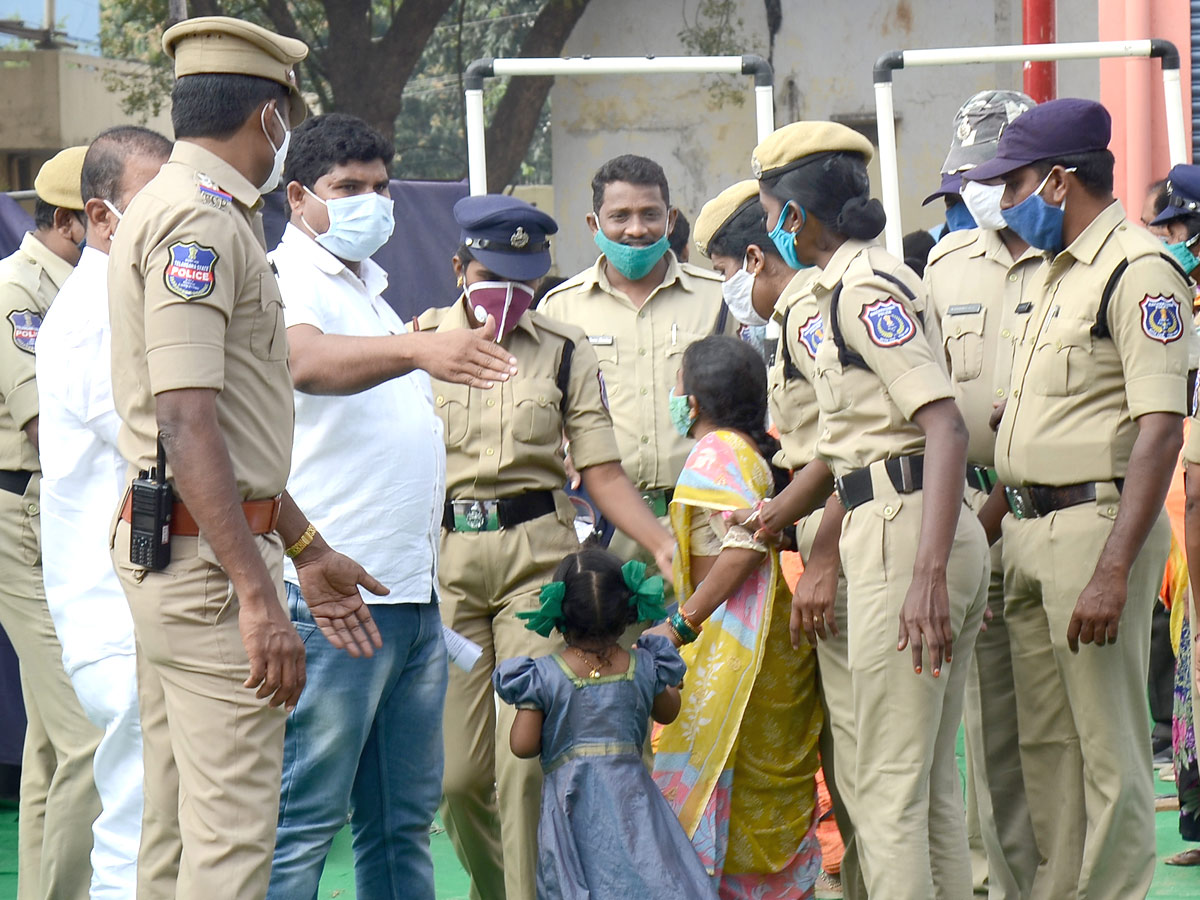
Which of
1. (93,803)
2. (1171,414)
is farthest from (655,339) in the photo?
(93,803)

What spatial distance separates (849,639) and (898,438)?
0.50 meters

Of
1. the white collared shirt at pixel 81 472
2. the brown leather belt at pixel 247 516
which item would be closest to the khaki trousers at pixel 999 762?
the brown leather belt at pixel 247 516

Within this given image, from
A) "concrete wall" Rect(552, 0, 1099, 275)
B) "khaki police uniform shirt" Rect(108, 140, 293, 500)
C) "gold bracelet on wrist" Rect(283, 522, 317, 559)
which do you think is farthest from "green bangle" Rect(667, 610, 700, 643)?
"concrete wall" Rect(552, 0, 1099, 275)

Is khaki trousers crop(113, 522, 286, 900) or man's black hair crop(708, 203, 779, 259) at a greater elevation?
man's black hair crop(708, 203, 779, 259)

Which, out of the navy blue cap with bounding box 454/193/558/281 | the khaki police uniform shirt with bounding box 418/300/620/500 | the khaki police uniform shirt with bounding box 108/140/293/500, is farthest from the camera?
the khaki police uniform shirt with bounding box 418/300/620/500

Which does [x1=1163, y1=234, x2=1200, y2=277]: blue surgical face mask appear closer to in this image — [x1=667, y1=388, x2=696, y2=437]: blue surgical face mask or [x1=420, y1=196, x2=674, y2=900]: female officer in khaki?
[x1=667, y1=388, x2=696, y2=437]: blue surgical face mask

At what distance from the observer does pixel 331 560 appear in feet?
11.0

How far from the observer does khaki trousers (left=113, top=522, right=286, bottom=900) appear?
287 centimetres

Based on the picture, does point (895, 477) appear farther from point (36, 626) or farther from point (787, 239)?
point (36, 626)

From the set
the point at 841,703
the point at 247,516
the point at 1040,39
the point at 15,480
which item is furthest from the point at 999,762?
the point at 1040,39

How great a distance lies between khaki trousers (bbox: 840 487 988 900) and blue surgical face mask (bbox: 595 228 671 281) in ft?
5.77

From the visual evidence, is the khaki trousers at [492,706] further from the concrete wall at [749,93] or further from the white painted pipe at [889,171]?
the concrete wall at [749,93]

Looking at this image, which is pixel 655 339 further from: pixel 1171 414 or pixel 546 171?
pixel 546 171

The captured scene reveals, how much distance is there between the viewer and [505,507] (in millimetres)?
4391
